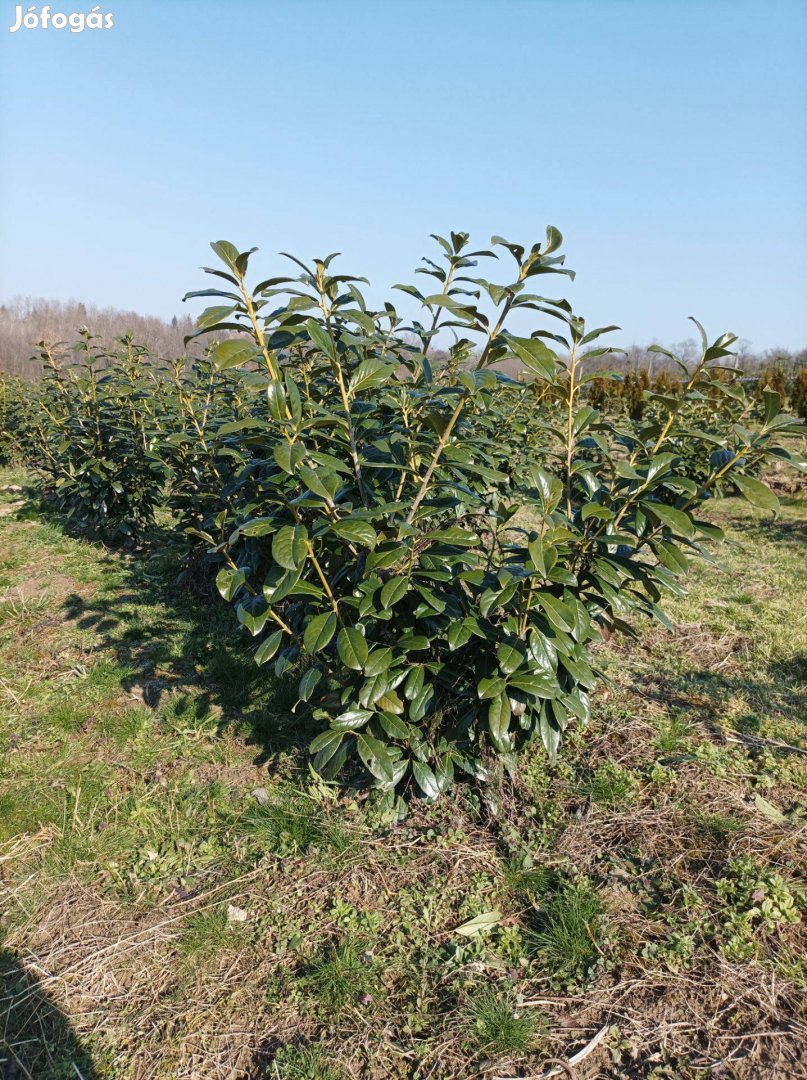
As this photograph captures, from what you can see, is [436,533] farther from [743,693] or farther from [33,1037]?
[743,693]

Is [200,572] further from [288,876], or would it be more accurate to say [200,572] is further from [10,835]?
[288,876]

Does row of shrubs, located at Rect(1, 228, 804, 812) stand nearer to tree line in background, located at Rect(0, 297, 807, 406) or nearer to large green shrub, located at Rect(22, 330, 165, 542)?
large green shrub, located at Rect(22, 330, 165, 542)

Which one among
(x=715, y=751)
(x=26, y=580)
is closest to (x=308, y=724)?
(x=715, y=751)

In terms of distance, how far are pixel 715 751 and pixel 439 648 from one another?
134cm

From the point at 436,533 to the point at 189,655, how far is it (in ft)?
7.51

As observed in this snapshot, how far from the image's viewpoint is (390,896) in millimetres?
2211

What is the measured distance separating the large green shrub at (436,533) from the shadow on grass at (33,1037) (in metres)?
1.00

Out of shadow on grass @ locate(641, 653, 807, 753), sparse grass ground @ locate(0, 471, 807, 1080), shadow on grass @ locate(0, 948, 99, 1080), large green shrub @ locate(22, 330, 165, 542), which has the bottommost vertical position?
shadow on grass @ locate(0, 948, 99, 1080)

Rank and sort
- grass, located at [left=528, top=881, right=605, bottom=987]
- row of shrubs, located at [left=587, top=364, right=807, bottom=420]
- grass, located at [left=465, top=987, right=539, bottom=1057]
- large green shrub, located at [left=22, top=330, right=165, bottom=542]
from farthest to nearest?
1. row of shrubs, located at [left=587, top=364, right=807, bottom=420]
2. large green shrub, located at [left=22, top=330, right=165, bottom=542]
3. grass, located at [left=528, top=881, right=605, bottom=987]
4. grass, located at [left=465, top=987, right=539, bottom=1057]

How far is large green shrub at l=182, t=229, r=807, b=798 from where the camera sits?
75.4 inches

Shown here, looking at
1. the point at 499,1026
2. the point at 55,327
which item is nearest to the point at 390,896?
the point at 499,1026

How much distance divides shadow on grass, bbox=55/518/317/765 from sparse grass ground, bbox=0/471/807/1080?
0.08 feet

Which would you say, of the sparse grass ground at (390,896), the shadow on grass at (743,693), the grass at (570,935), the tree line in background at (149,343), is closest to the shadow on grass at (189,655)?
the sparse grass ground at (390,896)

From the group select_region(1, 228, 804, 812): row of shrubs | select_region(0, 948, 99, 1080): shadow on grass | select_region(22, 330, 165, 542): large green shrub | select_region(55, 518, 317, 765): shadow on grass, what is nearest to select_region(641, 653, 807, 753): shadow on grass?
select_region(1, 228, 804, 812): row of shrubs
